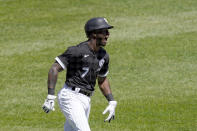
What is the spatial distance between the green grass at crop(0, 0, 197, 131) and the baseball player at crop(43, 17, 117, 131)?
3562 mm

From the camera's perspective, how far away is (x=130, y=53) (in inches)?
704

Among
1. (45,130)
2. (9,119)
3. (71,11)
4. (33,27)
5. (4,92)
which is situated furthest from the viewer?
(71,11)

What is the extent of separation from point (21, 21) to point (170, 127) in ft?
35.3

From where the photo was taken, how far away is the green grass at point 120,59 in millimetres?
13094

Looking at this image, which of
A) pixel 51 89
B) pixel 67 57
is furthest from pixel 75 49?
pixel 51 89

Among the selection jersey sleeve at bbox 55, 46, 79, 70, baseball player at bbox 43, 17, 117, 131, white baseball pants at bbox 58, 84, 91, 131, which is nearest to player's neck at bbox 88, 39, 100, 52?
baseball player at bbox 43, 17, 117, 131

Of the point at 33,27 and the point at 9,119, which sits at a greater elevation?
the point at 9,119

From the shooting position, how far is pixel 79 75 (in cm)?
897

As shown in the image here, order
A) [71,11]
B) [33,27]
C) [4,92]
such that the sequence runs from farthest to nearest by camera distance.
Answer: [71,11], [33,27], [4,92]

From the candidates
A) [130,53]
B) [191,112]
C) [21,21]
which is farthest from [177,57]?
[21,21]

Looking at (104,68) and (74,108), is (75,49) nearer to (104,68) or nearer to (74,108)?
(104,68)

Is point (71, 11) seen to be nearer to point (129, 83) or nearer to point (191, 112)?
point (129, 83)

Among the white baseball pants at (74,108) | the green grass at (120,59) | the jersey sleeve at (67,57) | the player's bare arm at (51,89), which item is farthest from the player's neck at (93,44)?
the green grass at (120,59)

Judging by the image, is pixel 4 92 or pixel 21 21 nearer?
pixel 4 92
